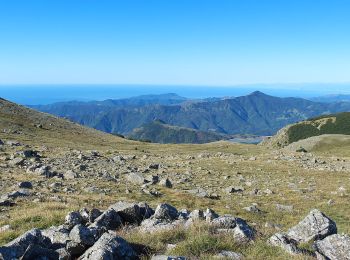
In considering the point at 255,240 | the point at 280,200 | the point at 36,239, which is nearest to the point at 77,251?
the point at 36,239

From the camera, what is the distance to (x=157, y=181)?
31.1 meters

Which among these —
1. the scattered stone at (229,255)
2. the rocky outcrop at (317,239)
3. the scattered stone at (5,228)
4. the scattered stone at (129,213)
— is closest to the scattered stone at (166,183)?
the scattered stone at (129,213)

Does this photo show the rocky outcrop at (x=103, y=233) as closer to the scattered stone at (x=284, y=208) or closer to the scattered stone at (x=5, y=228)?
the scattered stone at (x=5, y=228)

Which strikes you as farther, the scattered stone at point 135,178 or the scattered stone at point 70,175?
the scattered stone at point 135,178

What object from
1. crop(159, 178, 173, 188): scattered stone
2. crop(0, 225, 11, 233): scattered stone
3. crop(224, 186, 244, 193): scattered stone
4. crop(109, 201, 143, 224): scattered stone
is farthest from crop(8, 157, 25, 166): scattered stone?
crop(109, 201, 143, 224): scattered stone

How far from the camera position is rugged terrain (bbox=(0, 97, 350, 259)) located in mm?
Result: 10648

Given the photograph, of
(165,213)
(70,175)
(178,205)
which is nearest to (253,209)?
(178,205)

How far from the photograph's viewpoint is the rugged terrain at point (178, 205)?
10648mm

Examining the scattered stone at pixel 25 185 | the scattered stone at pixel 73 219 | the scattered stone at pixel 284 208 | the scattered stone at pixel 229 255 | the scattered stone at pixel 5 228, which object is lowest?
the scattered stone at pixel 284 208

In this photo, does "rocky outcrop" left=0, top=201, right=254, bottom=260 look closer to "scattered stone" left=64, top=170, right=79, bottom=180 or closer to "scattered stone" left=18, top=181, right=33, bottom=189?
"scattered stone" left=18, top=181, right=33, bottom=189

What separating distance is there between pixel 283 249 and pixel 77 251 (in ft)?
18.3

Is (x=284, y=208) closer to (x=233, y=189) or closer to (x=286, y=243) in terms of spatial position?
(x=233, y=189)

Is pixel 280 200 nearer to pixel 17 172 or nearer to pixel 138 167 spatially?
pixel 138 167

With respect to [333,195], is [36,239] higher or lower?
higher
